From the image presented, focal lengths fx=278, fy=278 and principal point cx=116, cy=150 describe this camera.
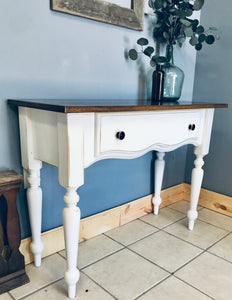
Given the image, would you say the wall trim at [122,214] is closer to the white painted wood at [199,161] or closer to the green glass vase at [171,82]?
the white painted wood at [199,161]

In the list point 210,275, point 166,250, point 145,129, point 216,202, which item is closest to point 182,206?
point 216,202

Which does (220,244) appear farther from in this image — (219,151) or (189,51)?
(189,51)

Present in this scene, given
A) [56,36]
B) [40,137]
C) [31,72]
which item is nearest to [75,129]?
[40,137]

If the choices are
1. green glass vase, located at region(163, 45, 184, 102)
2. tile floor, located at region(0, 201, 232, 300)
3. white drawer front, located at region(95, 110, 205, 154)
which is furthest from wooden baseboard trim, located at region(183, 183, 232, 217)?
green glass vase, located at region(163, 45, 184, 102)

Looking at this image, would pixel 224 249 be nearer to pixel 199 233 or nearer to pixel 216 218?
pixel 199 233

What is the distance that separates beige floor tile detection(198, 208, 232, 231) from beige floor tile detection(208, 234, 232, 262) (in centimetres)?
19

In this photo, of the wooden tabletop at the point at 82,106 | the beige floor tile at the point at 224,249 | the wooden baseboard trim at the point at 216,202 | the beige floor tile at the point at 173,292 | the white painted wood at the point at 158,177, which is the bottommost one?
the beige floor tile at the point at 224,249

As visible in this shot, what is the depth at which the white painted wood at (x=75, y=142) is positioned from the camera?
1.00m

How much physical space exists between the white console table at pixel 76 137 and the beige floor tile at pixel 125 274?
0.61 feet

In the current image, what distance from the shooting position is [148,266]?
1409 millimetres

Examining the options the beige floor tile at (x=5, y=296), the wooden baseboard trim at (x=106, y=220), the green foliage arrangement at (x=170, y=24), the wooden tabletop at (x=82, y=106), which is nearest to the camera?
the wooden tabletop at (x=82, y=106)

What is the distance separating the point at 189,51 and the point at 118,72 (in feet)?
2.40

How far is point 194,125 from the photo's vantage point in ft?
4.89

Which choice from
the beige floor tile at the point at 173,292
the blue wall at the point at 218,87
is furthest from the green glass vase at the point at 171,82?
the beige floor tile at the point at 173,292
